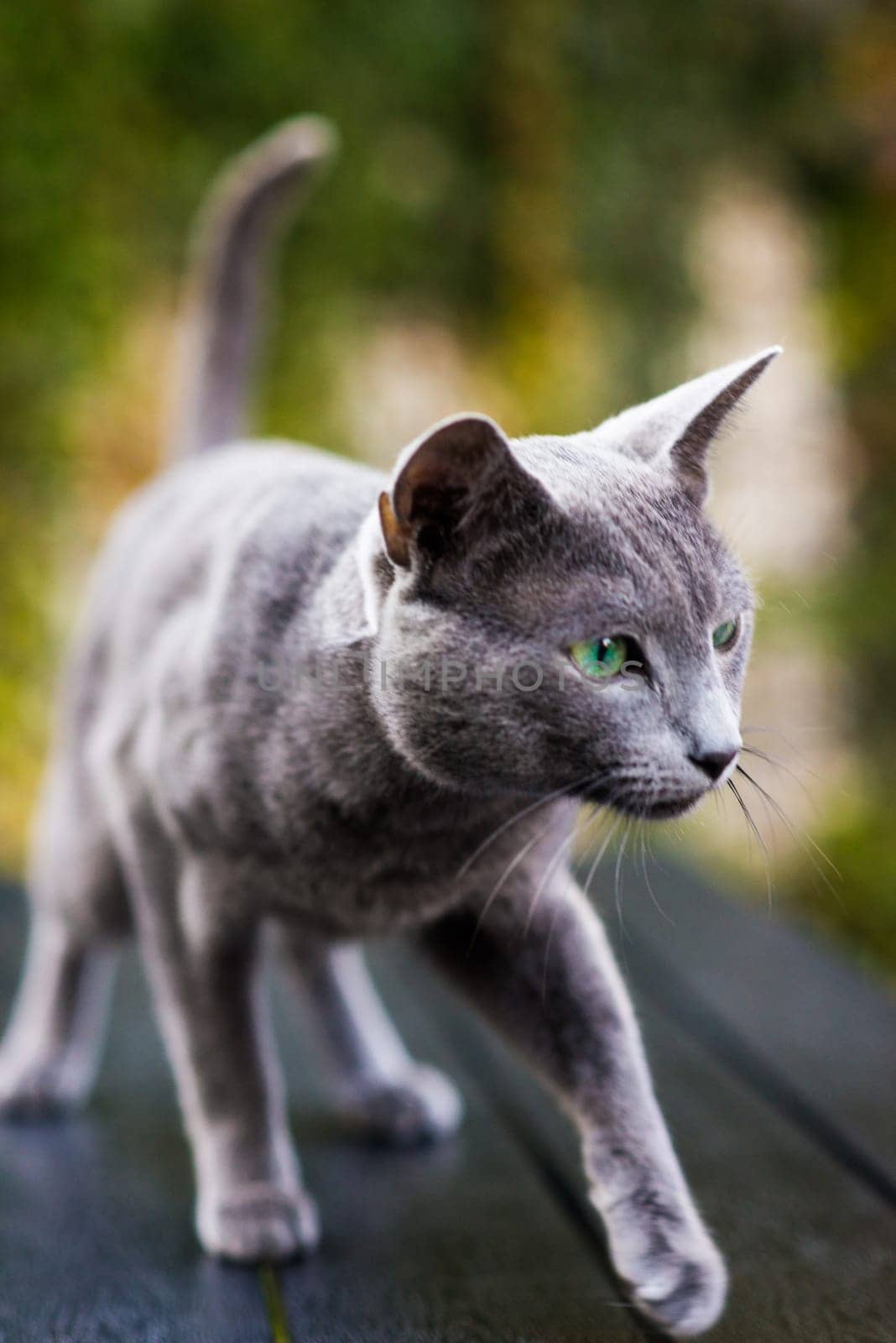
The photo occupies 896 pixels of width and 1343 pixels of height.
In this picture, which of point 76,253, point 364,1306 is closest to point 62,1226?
point 364,1306

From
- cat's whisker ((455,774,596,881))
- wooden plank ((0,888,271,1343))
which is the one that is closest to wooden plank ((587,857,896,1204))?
cat's whisker ((455,774,596,881))

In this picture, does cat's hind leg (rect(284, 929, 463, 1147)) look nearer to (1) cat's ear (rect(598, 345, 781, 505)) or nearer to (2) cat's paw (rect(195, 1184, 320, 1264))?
(2) cat's paw (rect(195, 1184, 320, 1264))

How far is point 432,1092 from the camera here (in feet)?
4.09

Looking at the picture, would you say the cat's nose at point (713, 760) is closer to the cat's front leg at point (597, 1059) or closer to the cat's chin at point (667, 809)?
the cat's chin at point (667, 809)

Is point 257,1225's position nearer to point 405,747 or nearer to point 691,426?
point 405,747

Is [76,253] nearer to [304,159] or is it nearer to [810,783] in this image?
[304,159]

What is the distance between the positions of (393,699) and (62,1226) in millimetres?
559

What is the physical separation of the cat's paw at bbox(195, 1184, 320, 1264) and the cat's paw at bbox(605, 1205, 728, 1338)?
0.28 m

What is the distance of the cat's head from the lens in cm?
70

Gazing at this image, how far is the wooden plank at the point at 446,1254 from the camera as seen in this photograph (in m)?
0.89

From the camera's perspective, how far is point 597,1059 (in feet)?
2.86

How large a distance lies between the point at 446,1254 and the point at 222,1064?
0.70 feet

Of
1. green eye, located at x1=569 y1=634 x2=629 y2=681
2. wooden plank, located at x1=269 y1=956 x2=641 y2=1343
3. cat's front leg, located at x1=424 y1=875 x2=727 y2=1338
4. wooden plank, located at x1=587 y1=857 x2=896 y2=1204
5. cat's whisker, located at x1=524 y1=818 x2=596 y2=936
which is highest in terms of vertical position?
green eye, located at x1=569 y1=634 x2=629 y2=681

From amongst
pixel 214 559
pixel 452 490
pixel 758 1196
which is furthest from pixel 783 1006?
pixel 452 490
